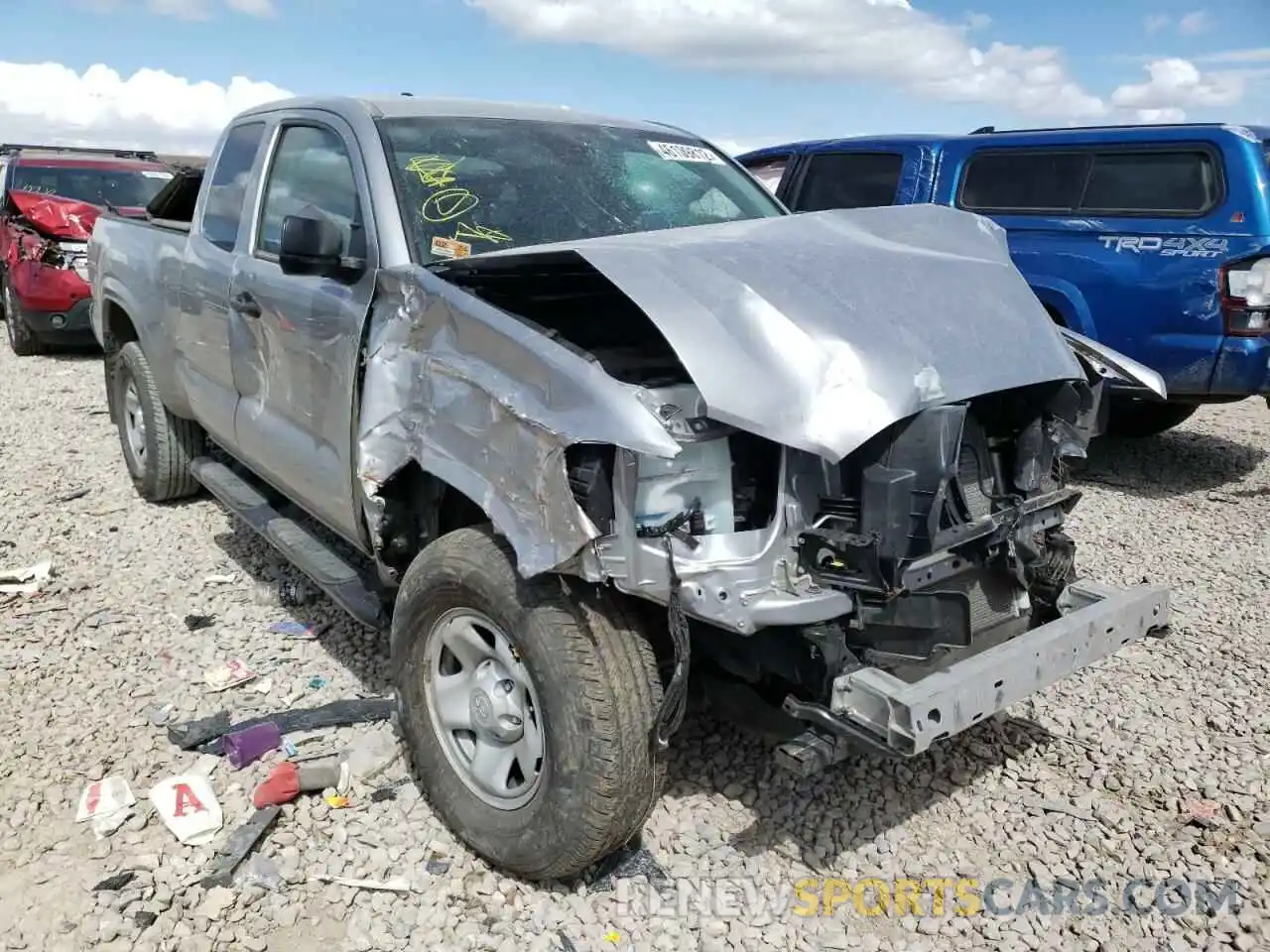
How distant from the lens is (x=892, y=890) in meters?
2.83

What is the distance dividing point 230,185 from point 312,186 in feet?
2.99

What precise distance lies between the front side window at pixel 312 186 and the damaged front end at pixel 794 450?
658mm

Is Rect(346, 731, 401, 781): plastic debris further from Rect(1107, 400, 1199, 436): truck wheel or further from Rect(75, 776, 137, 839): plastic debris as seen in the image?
Rect(1107, 400, 1199, 436): truck wheel

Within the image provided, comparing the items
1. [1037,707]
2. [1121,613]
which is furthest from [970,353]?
[1037,707]

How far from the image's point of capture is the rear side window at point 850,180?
308 inches

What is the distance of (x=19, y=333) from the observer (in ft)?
34.0

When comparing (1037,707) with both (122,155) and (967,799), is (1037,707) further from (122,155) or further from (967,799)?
(122,155)

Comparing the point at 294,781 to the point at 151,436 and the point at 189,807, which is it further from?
the point at 151,436

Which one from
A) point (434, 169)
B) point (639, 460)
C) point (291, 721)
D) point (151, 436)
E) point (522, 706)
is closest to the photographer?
point (639, 460)

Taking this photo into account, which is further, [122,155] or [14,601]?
[122,155]

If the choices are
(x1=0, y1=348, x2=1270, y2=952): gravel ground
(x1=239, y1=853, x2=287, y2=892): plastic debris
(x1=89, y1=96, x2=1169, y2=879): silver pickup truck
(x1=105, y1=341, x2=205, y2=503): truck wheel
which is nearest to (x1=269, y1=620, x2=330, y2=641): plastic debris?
(x1=0, y1=348, x2=1270, y2=952): gravel ground

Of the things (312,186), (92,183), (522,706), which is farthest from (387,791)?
(92,183)

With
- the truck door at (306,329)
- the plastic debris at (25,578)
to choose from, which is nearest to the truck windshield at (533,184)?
the truck door at (306,329)

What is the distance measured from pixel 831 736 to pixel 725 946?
2.12 feet
